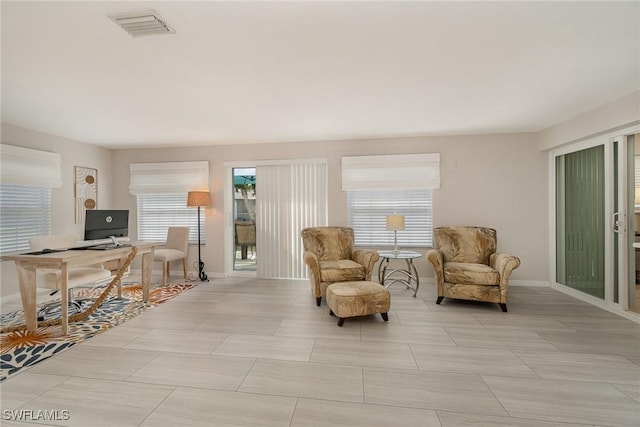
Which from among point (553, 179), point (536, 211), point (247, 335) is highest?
point (553, 179)

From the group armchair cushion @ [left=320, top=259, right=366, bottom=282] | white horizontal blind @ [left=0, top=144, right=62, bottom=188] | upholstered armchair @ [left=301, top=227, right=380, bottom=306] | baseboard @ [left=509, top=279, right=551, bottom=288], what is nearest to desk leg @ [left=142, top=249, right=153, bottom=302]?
white horizontal blind @ [left=0, top=144, right=62, bottom=188]

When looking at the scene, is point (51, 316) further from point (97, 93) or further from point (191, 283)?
point (97, 93)

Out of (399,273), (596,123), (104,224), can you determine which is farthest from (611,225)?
(104,224)

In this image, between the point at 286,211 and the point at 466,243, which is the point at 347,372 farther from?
the point at 286,211

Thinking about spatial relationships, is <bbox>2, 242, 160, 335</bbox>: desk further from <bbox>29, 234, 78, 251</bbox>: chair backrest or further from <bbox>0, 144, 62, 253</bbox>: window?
<bbox>0, 144, 62, 253</bbox>: window

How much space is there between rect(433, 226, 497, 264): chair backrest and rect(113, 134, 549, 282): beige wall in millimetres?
526

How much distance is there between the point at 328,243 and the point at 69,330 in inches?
123

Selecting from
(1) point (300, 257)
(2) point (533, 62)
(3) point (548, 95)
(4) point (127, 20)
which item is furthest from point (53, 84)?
(3) point (548, 95)

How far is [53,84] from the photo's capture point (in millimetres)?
2709

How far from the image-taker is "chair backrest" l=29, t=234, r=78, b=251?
331 centimetres

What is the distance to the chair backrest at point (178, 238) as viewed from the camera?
5.04 meters

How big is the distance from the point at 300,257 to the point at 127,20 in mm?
3919

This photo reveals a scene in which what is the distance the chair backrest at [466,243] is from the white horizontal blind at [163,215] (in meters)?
4.16

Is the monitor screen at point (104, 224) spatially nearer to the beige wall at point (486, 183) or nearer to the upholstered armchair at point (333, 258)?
the upholstered armchair at point (333, 258)
